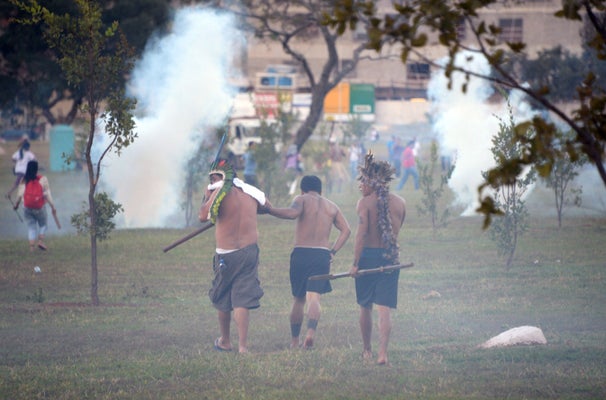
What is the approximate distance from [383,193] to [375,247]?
52 centimetres

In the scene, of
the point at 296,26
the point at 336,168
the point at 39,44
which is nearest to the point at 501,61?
the point at 296,26

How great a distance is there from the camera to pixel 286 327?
11.3m

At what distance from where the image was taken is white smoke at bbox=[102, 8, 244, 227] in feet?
75.3

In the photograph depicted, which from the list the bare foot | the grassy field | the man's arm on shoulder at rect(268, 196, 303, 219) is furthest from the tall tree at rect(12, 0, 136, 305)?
the bare foot

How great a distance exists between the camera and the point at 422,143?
56438 millimetres

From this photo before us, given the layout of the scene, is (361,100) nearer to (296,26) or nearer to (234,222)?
(296,26)

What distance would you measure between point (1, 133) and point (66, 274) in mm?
53692

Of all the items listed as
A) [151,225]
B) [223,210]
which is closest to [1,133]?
[151,225]

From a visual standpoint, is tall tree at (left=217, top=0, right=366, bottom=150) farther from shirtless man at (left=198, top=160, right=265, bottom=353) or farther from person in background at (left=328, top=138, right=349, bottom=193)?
shirtless man at (left=198, top=160, right=265, bottom=353)

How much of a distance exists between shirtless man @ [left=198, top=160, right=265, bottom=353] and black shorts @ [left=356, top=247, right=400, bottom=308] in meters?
0.98

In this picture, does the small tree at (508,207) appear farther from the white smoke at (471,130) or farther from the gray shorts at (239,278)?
the white smoke at (471,130)

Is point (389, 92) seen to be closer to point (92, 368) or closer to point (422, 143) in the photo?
point (422, 143)

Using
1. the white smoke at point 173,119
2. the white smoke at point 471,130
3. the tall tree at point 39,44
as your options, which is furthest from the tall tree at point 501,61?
the tall tree at point 39,44

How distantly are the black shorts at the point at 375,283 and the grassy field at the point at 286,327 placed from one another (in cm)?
57
